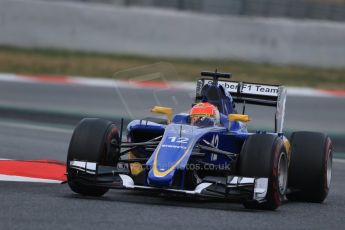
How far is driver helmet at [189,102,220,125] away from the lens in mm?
9539

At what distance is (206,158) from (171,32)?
13.6 m

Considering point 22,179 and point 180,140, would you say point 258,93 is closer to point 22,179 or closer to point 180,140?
point 180,140

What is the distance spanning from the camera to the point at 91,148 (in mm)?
9062

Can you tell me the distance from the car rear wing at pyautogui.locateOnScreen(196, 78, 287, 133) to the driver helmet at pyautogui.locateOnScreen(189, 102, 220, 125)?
2.32 feet

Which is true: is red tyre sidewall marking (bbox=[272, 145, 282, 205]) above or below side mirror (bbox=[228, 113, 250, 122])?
below

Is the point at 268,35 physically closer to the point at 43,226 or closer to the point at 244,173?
the point at 244,173

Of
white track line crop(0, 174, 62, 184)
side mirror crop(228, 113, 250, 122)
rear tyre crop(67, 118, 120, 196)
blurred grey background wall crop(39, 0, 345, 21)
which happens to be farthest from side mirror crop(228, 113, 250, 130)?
blurred grey background wall crop(39, 0, 345, 21)

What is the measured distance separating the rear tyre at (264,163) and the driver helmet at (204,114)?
26.9 inches

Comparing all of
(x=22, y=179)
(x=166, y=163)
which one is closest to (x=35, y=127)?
(x=22, y=179)

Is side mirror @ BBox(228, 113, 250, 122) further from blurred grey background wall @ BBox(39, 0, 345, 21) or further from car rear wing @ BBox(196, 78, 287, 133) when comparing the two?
blurred grey background wall @ BBox(39, 0, 345, 21)

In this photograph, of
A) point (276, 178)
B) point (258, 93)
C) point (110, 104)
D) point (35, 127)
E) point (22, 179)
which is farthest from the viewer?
point (110, 104)

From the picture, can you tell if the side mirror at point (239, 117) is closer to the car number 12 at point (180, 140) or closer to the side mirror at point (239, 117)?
the side mirror at point (239, 117)

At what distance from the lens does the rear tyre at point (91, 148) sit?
902cm

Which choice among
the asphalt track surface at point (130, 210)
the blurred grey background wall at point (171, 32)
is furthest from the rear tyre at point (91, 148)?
the blurred grey background wall at point (171, 32)
